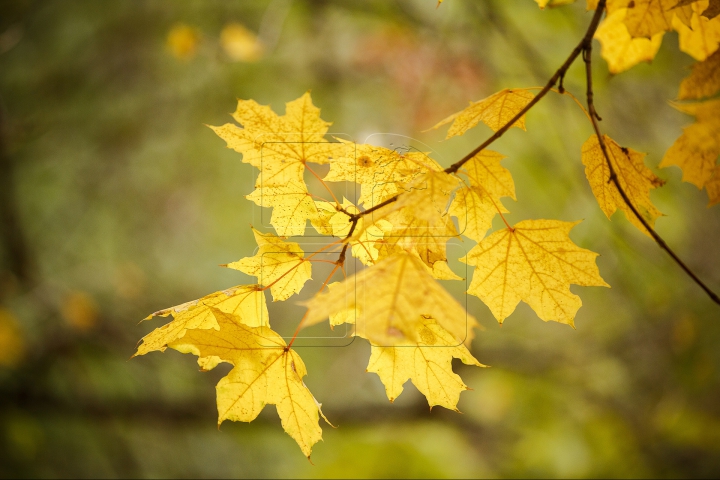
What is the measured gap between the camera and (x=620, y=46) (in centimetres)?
108

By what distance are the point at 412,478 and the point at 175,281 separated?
11.7 feet

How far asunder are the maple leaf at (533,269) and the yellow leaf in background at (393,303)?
24 cm

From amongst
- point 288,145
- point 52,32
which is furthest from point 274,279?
point 52,32

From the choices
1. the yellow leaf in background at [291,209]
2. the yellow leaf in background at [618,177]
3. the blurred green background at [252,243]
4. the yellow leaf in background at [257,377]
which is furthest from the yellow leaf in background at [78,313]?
the yellow leaf in background at [618,177]

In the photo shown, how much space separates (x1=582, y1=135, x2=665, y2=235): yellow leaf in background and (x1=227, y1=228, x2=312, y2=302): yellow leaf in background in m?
0.62

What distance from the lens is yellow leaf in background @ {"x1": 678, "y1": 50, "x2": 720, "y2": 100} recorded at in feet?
2.28

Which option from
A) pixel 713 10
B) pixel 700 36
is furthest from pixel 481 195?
pixel 700 36

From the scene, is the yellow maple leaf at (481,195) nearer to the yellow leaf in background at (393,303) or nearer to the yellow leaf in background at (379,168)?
the yellow leaf in background at (379,168)

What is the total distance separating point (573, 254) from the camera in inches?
35.6

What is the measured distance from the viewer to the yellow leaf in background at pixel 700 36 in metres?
0.96

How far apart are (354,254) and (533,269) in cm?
39

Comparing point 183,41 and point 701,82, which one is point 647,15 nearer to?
point 701,82

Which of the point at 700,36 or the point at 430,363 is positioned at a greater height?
the point at 700,36

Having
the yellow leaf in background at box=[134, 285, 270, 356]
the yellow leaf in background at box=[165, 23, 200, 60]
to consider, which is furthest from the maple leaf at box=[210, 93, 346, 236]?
the yellow leaf in background at box=[165, 23, 200, 60]
